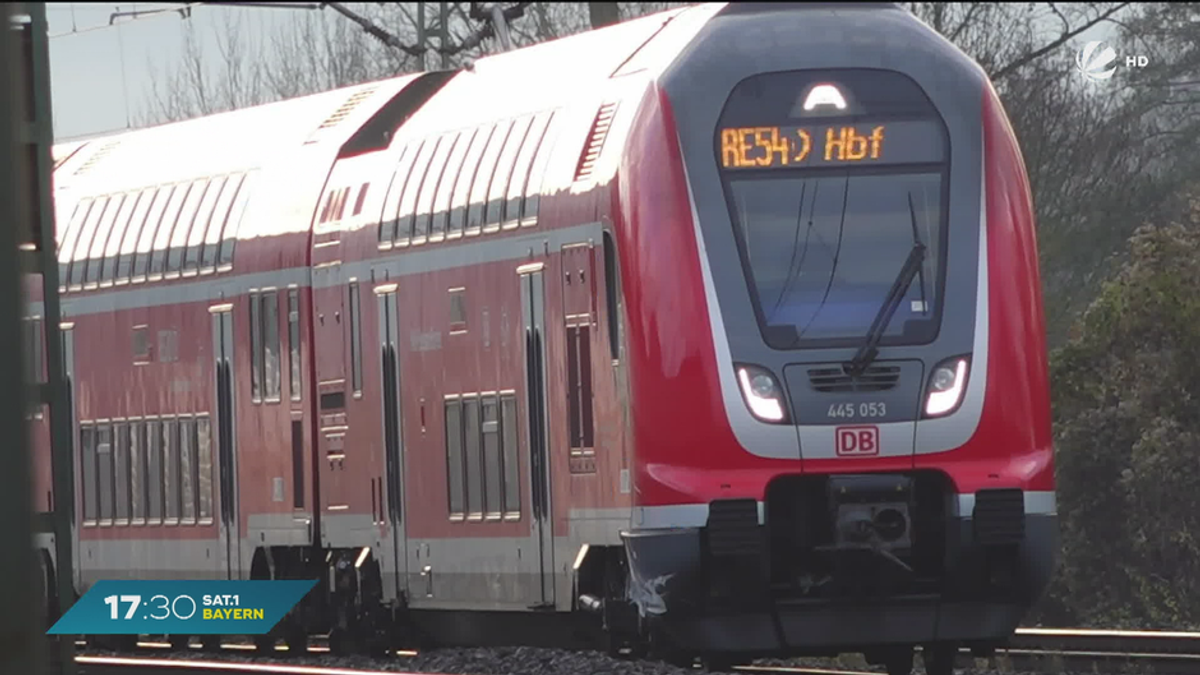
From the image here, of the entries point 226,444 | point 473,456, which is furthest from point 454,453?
point 226,444

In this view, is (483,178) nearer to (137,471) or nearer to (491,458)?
(491,458)

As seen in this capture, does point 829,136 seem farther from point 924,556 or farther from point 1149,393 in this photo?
point 1149,393

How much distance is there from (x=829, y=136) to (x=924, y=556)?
207 centimetres

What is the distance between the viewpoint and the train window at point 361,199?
1620cm

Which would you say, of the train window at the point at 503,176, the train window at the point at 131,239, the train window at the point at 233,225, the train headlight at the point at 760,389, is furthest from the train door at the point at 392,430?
the train window at the point at 131,239

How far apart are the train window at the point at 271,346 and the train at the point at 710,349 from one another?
124cm

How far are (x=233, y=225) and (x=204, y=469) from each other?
5.99 ft

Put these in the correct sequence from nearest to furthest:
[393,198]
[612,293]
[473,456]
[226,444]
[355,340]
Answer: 1. [612,293]
2. [473,456]
3. [393,198]
4. [355,340]
5. [226,444]

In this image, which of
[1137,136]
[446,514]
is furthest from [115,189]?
[1137,136]

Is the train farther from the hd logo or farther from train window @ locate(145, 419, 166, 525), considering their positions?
the hd logo

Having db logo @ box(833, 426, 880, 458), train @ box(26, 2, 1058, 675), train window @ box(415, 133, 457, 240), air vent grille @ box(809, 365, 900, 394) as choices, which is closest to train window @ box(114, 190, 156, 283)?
train @ box(26, 2, 1058, 675)

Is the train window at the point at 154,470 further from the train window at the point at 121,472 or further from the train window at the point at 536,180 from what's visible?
the train window at the point at 536,180

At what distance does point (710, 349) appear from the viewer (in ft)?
39.0

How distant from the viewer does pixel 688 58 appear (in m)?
12.4
